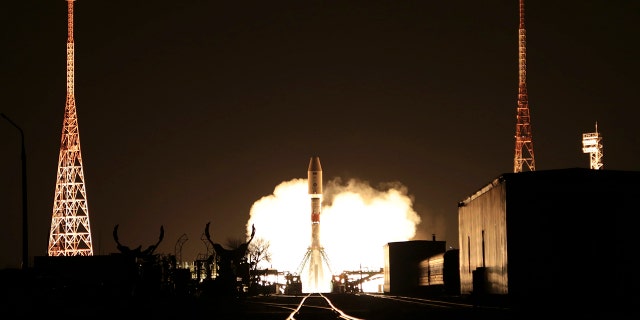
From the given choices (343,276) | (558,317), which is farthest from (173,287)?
(343,276)

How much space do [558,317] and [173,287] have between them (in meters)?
57.2

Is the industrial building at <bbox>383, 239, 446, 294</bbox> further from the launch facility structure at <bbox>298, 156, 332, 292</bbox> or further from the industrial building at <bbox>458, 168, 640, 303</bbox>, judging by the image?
the launch facility structure at <bbox>298, 156, 332, 292</bbox>

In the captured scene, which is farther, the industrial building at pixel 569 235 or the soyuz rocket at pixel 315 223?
the soyuz rocket at pixel 315 223

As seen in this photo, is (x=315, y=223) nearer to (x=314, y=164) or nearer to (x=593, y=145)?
(x=314, y=164)

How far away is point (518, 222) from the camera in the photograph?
4856 cm

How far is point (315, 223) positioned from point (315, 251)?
4.24 metres

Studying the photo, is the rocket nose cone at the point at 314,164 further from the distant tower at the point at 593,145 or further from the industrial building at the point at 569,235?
the industrial building at the point at 569,235

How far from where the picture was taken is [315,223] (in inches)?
6850

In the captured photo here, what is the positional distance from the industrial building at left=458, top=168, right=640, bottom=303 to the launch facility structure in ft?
392

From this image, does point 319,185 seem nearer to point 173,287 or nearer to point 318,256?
point 318,256

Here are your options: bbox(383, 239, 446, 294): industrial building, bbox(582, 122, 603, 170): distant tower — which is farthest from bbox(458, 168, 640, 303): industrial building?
bbox(582, 122, 603, 170): distant tower

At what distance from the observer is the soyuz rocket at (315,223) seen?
16900 centimetres

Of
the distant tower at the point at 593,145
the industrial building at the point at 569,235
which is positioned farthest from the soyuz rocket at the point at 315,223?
the industrial building at the point at 569,235

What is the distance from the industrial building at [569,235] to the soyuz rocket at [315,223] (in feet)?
392
